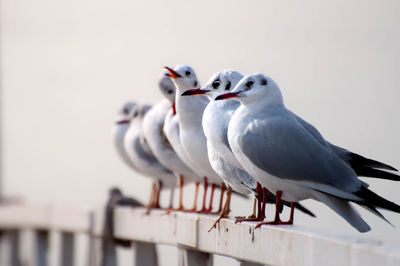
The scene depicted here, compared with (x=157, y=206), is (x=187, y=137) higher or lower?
higher

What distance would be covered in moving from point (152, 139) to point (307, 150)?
3.40 metres

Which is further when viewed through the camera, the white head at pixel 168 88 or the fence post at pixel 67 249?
the fence post at pixel 67 249

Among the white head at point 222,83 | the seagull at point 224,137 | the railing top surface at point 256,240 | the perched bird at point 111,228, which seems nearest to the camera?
the railing top surface at point 256,240

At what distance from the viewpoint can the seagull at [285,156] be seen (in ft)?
20.2

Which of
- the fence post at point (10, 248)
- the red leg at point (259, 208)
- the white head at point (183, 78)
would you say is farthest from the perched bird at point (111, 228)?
the fence post at point (10, 248)

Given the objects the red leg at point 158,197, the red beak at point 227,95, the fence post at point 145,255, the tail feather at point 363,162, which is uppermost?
the red beak at point 227,95

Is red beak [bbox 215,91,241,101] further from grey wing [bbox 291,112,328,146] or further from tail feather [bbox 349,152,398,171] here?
tail feather [bbox 349,152,398,171]

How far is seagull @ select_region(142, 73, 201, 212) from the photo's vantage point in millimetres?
9469

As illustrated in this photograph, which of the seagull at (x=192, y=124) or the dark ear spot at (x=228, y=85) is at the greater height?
the dark ear spot at (x=228, y=85)

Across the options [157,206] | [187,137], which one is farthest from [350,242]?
[157,206]

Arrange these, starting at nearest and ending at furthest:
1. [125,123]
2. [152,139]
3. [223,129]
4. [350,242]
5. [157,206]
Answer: [350,242], [223,129], [152,139], [157,206], [125,123]

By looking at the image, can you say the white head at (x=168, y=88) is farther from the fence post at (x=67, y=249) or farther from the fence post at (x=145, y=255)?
the fence post at (x=67, y=249)

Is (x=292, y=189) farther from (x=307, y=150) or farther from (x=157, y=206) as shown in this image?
(x=157, y=206)

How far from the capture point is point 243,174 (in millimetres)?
7172
